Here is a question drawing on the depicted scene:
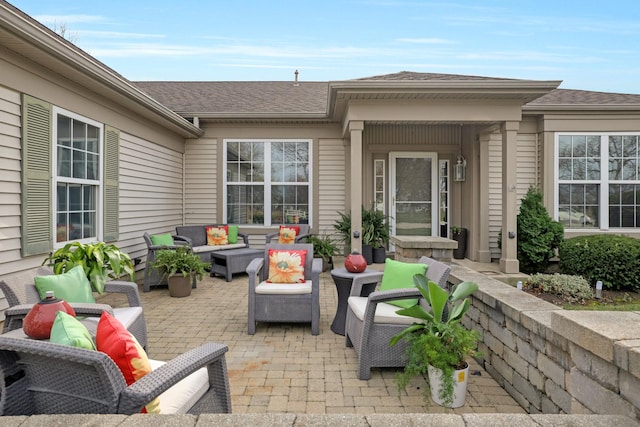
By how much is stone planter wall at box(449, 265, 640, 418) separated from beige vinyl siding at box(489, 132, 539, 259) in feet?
17.2

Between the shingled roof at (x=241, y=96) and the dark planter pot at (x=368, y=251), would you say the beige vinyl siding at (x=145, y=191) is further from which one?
the dark planter pot at (x=368, y=251)

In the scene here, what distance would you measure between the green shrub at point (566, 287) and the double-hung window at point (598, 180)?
13.6 feet

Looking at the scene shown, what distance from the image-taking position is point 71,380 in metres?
1.61

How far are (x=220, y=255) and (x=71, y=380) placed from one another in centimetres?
524

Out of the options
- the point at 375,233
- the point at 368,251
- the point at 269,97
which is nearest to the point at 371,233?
the point at 375,233

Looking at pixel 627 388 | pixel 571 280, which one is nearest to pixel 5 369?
pixel 627 388

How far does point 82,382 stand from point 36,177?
12.1 ft

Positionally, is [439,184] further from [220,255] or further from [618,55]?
[618,55]

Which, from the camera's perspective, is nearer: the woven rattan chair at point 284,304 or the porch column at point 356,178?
the woven rattan chair at point 284,304

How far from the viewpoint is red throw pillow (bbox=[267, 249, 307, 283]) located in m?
4.30

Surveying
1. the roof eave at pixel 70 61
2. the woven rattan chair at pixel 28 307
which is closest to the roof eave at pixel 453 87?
the roof eave at pixel 70 61

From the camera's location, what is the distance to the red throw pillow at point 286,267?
430 centimetres

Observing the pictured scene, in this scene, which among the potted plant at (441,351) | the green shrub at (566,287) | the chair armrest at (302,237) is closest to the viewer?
the potted plant at (441,351)

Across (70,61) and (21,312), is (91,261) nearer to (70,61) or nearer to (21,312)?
(21,312)
